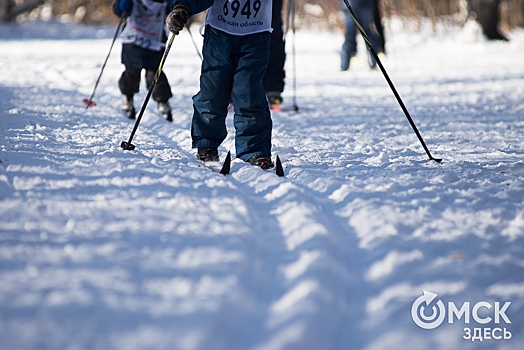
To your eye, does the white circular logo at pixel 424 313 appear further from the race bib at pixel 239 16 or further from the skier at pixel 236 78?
the race bib at pixel 239 16

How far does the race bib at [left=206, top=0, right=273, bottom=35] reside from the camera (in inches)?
140

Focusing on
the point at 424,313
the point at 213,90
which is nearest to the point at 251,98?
the point at 213,90

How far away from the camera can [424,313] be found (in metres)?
2.02

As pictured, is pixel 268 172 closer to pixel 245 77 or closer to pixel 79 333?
pixel 245 77

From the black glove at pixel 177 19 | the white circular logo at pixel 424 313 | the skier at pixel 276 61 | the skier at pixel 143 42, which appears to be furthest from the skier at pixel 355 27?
the white circular logo at pixel 424 313

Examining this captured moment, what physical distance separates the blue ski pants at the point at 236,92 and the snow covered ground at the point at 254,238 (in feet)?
0.75

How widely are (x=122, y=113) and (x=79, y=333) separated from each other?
379cm

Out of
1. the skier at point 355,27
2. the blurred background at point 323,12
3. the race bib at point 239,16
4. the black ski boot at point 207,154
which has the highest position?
the race bib at point 239,16

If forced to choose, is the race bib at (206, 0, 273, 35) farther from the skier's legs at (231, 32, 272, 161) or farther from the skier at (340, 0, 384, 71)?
the skier at (340, 0, 384, 71)

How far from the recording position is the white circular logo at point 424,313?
1975mm

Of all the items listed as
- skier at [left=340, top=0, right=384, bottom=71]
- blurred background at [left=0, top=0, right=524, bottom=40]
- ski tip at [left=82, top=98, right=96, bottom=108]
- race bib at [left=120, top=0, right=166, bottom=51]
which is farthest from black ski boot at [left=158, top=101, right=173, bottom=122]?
blurred background at [left=0, top=0, right=524, bottom=40]

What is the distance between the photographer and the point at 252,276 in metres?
2.18

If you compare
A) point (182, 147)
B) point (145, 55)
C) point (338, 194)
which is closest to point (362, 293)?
point (338, 194)

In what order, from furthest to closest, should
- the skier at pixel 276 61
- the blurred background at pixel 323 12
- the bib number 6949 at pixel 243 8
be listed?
the blurred background at pixel 323 12, the skier at pixel 276 61, the bib number 6949 at pixel 243 8
